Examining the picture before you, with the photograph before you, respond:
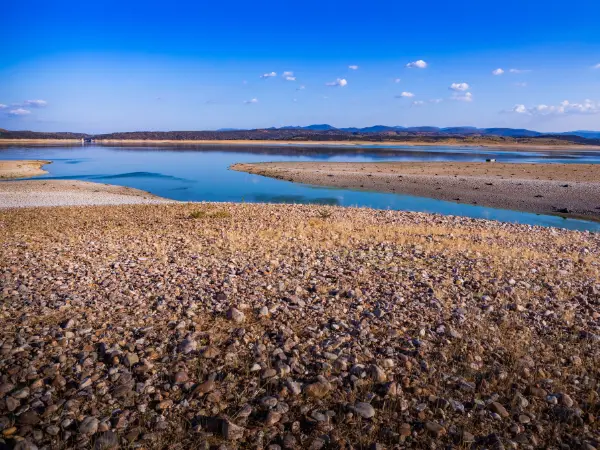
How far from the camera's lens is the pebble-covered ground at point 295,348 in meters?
4.34

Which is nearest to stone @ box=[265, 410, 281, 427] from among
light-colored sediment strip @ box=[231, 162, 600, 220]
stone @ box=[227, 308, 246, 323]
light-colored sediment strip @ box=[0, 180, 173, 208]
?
stone @ box=[227, 308, 246, 323]

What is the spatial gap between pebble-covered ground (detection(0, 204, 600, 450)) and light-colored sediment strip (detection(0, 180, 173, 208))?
1644 centimetres

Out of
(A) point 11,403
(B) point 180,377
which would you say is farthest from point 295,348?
(A) point 11,403

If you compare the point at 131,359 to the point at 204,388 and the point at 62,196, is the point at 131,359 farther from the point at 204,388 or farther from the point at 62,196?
the point at 62,196

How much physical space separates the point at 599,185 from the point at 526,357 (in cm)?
3730

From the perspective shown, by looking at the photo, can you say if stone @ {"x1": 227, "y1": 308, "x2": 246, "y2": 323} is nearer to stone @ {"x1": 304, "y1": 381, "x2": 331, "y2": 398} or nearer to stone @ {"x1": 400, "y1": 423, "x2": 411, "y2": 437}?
stone @ {"x1": 304, "y1": 381, "x2": 331, "y2": 398}

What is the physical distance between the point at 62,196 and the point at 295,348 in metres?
29.7

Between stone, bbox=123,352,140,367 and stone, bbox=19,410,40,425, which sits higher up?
stone, bbox=123,352,140,367

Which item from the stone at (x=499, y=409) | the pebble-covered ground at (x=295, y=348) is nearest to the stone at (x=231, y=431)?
the pebble-covered ground at (x=295, y=348)

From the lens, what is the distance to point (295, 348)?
597cm

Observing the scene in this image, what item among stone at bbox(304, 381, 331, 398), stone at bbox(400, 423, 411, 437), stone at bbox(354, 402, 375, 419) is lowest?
stone at bbox(400, 423, 411, 437)

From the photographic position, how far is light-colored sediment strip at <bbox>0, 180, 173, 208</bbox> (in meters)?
26.4

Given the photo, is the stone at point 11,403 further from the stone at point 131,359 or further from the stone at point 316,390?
the stone at point 316,390

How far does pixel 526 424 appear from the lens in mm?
4508
